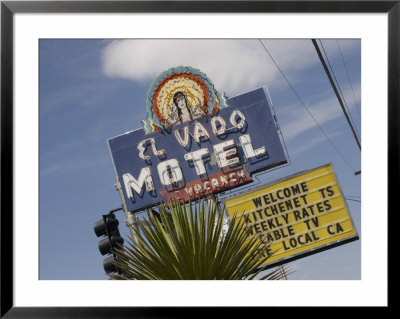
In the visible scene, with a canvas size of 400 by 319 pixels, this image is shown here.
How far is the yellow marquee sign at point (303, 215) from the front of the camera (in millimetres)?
21938

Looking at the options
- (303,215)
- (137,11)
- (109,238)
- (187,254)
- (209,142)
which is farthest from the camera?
(209,142)

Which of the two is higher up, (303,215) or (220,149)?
(220,149)

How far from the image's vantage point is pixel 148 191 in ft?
77.3

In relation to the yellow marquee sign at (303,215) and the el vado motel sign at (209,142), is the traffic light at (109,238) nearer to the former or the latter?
the el vado motel sign at (209,142)

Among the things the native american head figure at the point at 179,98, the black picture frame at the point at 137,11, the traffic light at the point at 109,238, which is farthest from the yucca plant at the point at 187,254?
the native american head figure at the point at 179,98

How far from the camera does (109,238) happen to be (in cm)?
1132

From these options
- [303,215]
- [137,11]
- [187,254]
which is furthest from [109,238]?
[303,215]

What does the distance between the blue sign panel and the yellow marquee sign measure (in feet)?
3.14

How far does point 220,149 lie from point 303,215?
3677 millimetres

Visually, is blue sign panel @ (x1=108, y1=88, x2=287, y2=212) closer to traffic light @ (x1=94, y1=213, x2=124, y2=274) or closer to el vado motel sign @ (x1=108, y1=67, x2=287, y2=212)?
el vado motel sign @ (x1=108, y1=67, x2=287, y2=212)

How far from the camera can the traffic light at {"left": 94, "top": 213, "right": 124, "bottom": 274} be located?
1110cm

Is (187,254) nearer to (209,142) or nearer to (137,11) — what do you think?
(137,11)

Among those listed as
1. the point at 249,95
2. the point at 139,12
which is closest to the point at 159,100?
the point at 249,95

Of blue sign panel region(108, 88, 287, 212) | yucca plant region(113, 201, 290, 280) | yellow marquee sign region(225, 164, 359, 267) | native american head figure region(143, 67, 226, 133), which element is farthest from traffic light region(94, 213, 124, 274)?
yellow marquee sign region(225, 164, 359, 267)
